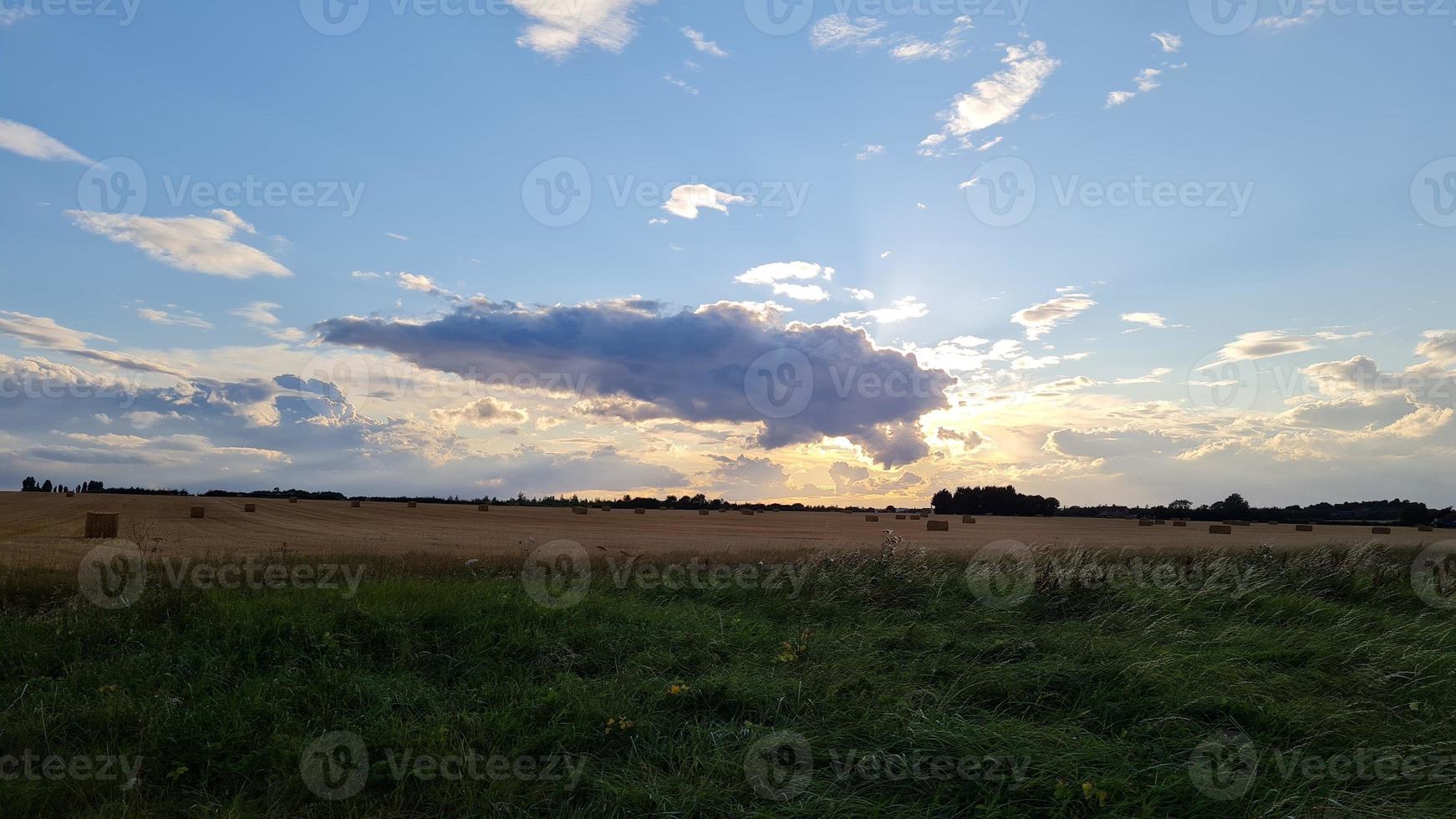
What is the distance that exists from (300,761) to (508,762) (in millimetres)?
1717

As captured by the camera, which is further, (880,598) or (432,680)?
(880,598)

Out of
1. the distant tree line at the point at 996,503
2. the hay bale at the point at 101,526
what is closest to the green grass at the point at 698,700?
the hay bale at the point at 101,526

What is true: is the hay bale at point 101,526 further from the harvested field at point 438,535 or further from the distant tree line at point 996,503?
the distant tree line at point 996,503

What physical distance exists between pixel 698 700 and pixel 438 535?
2162cm

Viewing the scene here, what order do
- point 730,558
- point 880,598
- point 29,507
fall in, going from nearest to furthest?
point 880,598, point 730,558, point 29,507

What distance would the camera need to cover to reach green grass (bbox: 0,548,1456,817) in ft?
21.7

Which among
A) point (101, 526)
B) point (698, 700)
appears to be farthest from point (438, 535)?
point (698, 700)

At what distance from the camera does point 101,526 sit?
2567 cm

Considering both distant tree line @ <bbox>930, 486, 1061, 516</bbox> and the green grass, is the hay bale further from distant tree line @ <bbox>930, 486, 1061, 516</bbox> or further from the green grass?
distant tree line @ <bbox>930, 486, 1061, 516</bbox>

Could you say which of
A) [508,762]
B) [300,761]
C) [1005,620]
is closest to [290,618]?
[300,761]

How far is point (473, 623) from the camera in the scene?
10133mm

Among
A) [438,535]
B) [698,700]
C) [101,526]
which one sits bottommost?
[698,700]

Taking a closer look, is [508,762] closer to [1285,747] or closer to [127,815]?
[127,815]

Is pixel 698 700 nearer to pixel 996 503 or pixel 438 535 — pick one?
pixel 438 535
